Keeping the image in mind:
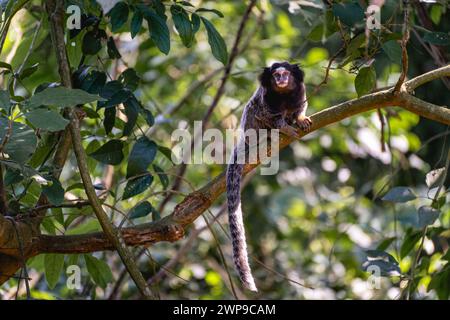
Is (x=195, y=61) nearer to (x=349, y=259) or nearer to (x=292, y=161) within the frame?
(x=292, y=161)

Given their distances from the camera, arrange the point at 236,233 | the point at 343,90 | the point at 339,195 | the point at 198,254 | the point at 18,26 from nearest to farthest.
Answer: the point at 236,233 → the point at 18,26 → the point at 343,90 → the point at 198,254 → the point at 339,195

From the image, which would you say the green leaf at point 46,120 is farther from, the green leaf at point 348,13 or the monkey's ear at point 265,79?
the monkey's ear at point 265,79


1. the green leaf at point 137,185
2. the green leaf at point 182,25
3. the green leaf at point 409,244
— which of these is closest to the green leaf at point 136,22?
the green leaf at point 182,25

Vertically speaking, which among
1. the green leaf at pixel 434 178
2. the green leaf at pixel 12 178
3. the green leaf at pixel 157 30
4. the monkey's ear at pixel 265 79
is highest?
the green leaf at pixel 157 30

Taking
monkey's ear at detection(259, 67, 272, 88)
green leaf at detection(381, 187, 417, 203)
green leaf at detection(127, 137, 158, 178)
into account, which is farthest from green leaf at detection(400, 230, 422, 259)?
green leaf at detection(127, 137, 158, 178)

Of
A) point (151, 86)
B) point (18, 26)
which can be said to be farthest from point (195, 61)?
point (18, 26)

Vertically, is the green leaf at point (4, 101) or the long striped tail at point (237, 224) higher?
the green leaf at point (4, 101)

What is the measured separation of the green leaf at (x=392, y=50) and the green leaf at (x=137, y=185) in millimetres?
1156

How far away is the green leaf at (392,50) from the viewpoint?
10.1ft

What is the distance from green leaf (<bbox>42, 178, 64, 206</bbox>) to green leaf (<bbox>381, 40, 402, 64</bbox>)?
146 centimetres

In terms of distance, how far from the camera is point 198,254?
6.08 meters

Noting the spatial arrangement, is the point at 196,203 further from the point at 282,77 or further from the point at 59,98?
the point at 282,77
